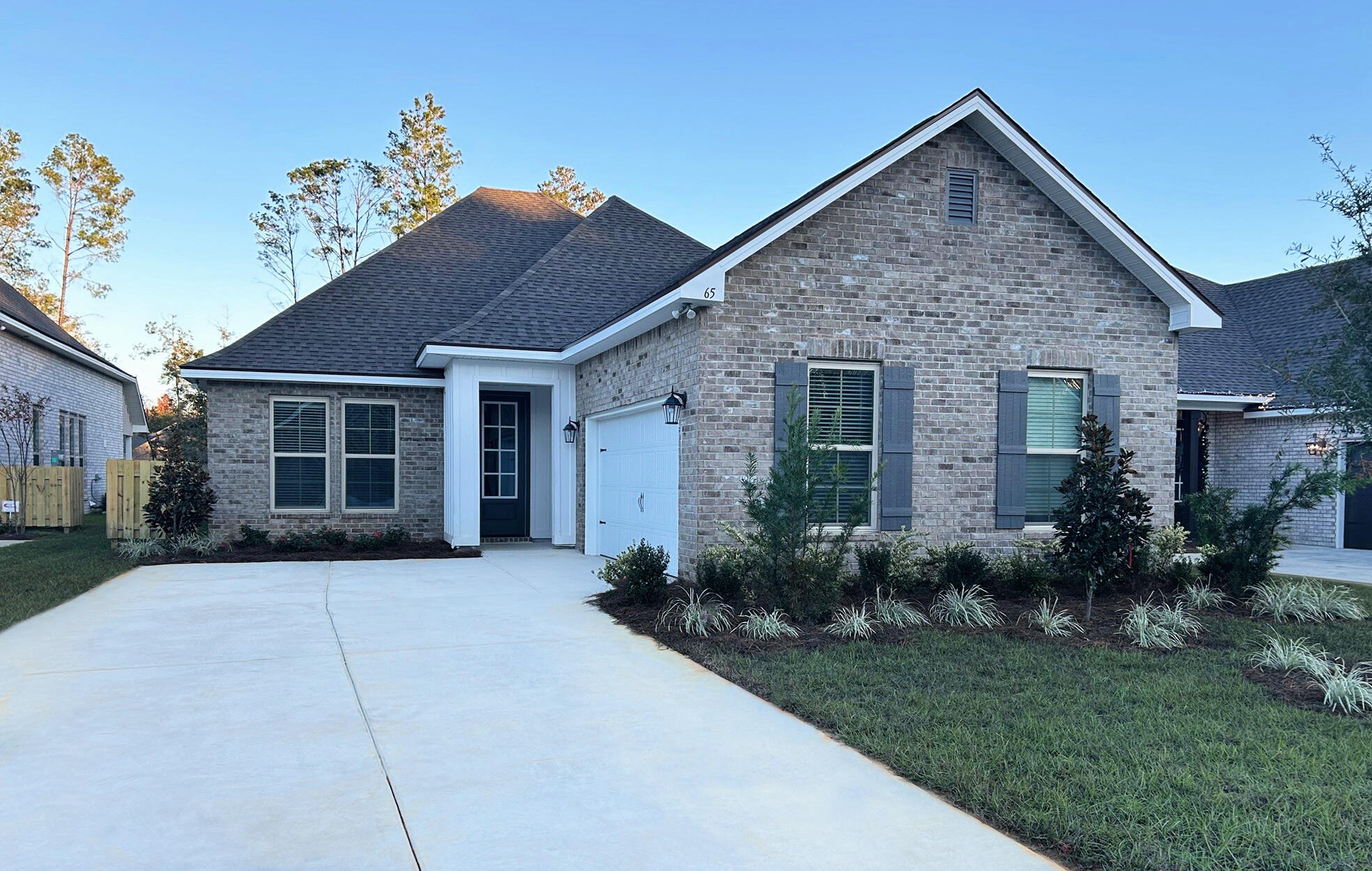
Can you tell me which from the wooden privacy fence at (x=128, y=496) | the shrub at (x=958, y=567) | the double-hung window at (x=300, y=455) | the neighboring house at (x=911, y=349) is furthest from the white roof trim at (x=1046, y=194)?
the wooden privacy fence at (x=128, y=496)

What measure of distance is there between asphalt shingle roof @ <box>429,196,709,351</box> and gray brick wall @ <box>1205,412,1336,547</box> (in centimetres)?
1102

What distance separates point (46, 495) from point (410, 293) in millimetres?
9871

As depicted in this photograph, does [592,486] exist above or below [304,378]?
below

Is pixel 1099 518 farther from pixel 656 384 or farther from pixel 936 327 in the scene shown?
pixel 656 384

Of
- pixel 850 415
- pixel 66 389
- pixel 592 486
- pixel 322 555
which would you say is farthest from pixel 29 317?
pixel 850 415

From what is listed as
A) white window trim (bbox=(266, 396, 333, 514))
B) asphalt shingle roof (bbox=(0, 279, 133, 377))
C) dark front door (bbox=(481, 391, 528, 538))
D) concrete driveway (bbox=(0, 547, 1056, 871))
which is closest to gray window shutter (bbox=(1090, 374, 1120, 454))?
concrete driveway (bbox=(0, 547, 1056, 871))

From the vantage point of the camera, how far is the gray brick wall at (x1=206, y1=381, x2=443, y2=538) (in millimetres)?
14500

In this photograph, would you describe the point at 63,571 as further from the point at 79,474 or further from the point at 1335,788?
the point at 1335,788

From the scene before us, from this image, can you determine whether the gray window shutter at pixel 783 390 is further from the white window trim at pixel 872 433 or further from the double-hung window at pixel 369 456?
the double-hung window at pixel 369 456

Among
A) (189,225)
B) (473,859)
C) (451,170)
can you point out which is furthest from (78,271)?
(473,859)

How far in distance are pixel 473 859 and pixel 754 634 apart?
14.3 feet

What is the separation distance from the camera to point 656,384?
10953 mm

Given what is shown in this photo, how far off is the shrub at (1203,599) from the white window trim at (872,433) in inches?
125

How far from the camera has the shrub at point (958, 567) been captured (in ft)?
31.3
